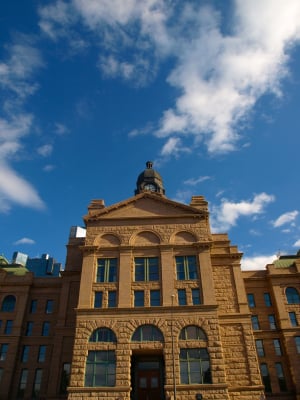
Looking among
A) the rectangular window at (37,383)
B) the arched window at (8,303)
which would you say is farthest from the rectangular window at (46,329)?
the arched window at (8,303)

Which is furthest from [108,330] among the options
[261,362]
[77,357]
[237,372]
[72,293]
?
[261,362]

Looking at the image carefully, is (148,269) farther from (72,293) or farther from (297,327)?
(297,327)

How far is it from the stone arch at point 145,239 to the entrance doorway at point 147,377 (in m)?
12.4

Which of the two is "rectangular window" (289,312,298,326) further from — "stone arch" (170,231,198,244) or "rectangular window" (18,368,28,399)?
"rectangular window" (18,368,28,399)

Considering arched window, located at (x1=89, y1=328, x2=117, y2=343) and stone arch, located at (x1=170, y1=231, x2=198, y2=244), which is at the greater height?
stone arch, located at (x1=170, y1=231, x2=198, y2=244)

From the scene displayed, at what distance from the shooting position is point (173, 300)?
37719mm

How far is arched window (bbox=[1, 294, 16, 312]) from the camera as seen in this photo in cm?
4791

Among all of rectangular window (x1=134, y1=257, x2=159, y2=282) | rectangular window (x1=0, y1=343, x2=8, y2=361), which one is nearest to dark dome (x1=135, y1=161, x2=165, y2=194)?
rectangular window (x1=134, y1=257, x2=159, y2=282)

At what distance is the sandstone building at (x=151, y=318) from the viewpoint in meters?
35.1

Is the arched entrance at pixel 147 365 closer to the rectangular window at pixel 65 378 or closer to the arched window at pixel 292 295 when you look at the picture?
the rectangular window at pixel 65 378

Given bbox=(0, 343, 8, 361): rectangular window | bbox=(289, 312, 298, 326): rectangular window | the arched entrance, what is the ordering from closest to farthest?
the arched entrance < bbox=(0, 343, 8, 361): rectangular window < bbox=(289, 312, 298, 326): rectangular window

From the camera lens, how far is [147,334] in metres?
36.5

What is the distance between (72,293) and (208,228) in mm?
19412

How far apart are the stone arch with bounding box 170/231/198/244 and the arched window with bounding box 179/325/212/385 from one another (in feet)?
32.5
